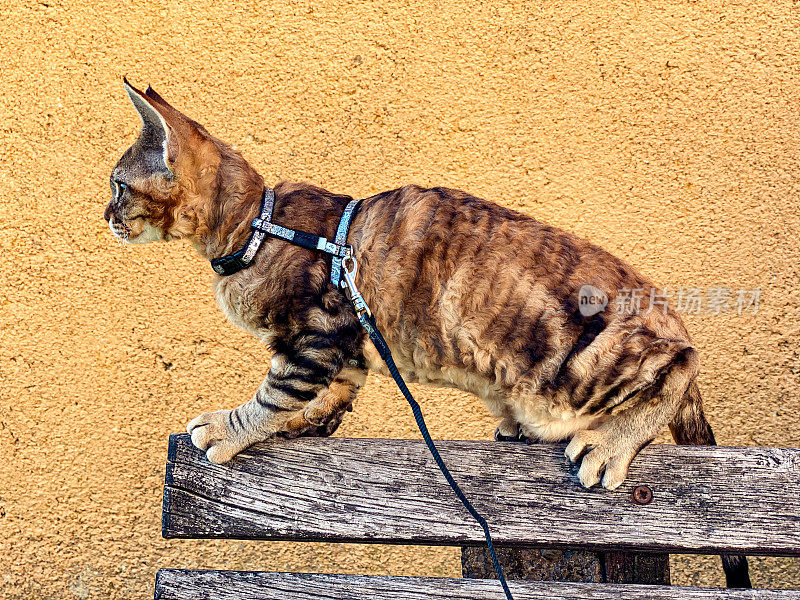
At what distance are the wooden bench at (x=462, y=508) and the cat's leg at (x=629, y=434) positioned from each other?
48 mm

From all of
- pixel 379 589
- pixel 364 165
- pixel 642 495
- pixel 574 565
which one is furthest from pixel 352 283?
pixel 364 165

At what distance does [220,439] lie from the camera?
1.79 metres

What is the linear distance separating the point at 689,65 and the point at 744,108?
0.30 meters

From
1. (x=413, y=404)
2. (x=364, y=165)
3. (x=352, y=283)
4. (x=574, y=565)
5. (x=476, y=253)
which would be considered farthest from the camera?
(x=364, y=165)

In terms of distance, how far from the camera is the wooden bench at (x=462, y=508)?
5.52ft

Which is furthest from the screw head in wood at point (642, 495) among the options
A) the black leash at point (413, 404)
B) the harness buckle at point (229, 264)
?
the harness buckle at point (229, 264)

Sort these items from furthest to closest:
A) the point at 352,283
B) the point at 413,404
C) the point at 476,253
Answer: the point at 476,253 → the point at 352,283 → the point at 413,404

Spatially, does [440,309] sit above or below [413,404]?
above

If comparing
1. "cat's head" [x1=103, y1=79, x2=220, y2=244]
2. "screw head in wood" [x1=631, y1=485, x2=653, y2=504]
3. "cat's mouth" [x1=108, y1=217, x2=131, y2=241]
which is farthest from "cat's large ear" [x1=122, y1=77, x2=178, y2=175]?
"screw head in wood" [x1=631, y1=485, x2=653, y2=504]

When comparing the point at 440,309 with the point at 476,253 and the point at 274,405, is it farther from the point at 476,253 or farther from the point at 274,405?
the point at 274,405

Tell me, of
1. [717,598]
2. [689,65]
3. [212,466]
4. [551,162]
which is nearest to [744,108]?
[689,65]

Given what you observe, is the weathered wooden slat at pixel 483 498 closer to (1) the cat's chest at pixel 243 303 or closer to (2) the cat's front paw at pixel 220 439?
(2) the cat's front paw at pixel 220 439

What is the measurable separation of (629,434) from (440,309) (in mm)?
555

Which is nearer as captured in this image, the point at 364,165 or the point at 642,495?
the point at 642,495
